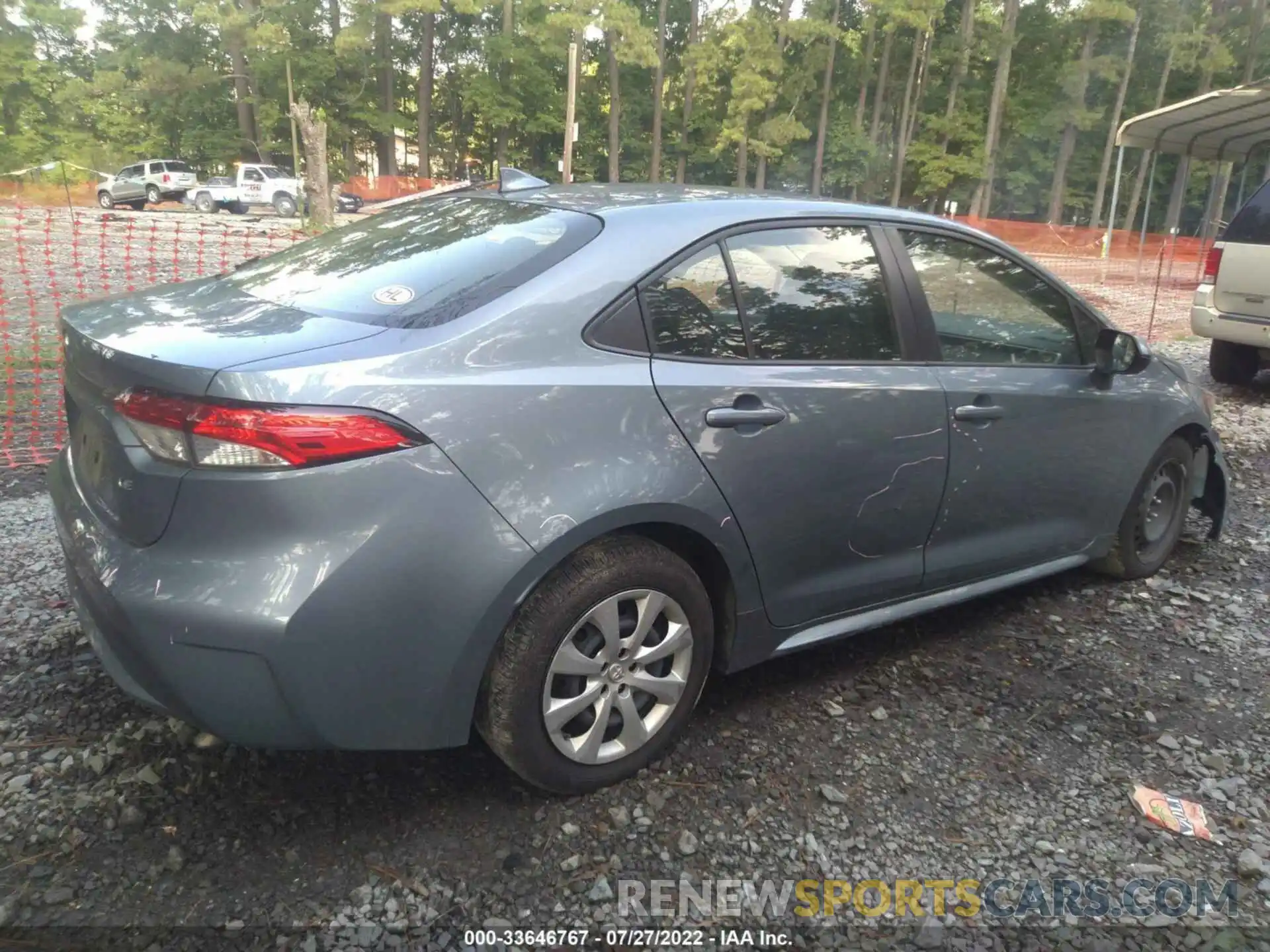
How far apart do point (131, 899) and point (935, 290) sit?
286 centimetres

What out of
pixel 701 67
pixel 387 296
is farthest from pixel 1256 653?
pixel 701 67

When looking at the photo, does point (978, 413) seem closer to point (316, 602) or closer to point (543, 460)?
point (543, 460)

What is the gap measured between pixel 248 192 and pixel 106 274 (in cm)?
2357

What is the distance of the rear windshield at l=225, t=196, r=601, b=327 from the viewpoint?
2.26 m

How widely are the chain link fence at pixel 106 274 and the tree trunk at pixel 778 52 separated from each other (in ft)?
50.1

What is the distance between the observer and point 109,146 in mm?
39906

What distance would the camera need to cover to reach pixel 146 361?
202cm

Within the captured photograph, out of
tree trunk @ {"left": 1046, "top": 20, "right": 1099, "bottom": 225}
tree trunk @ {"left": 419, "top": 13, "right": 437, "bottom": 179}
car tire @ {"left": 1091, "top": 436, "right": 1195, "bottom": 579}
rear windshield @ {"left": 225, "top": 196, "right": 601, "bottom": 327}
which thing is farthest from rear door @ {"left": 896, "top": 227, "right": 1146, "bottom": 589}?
tree trunk @ {"left": 1046, "top": 20, "right": 1099, "bottom": 225}

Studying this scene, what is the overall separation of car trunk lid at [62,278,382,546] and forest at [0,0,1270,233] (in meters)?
36.6

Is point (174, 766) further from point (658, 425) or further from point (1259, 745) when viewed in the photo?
point (1259, 745)

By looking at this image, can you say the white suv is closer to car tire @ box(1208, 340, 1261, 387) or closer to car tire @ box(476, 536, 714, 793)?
car tire @ box(1208, 340, 1261, 387)

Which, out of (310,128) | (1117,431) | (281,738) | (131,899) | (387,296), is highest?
(310,128)

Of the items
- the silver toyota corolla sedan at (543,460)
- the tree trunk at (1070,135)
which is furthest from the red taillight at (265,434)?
the tree trunk at (1070,135)

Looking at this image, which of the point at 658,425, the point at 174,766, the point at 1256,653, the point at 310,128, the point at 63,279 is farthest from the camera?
the point at 310,128
